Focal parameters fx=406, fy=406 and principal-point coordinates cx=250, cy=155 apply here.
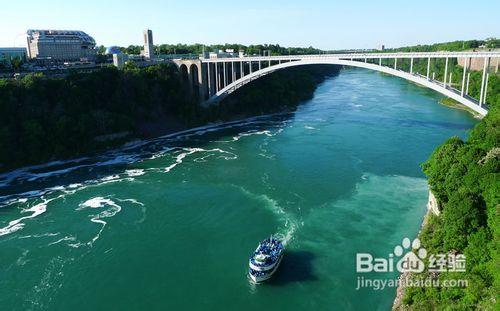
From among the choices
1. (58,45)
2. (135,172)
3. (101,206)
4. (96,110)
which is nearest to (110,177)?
(135,172)

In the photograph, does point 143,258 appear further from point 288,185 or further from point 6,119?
point 6,119

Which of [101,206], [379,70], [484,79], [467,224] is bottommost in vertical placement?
[101,206]

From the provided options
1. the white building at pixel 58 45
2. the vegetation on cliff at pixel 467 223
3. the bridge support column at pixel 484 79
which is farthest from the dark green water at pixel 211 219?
the white building at pixel 58 45

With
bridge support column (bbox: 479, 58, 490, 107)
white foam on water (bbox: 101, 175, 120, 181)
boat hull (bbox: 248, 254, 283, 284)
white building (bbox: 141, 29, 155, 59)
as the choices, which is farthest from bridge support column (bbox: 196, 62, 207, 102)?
boat hull (bbox: 248, 254, 283, 284)

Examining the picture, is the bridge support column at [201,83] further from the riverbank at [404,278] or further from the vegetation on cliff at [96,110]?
the riverbank at [404,278]

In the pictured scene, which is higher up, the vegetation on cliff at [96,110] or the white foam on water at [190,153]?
the vegetation on cliff at [96,110]

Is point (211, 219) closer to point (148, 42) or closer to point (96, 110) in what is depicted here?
point (96, 110)

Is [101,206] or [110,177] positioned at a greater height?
[110,177]
